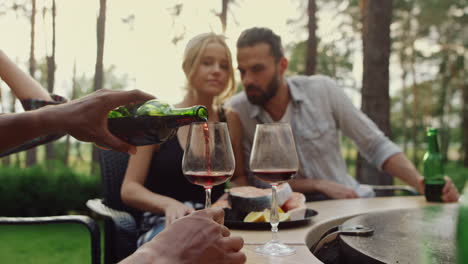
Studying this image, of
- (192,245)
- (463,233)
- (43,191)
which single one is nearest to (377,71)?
(192,245)

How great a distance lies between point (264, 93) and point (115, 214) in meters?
1.58

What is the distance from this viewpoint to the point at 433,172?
2449mm

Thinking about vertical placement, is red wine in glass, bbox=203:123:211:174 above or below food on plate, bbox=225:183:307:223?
above

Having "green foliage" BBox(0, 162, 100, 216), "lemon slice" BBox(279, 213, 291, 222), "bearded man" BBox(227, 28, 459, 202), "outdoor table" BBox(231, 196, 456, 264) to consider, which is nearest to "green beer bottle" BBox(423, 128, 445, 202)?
"outdoor table" BBox(231, 196, 456, 264)

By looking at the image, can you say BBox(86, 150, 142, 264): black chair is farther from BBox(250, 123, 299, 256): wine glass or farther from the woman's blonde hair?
BBox(250, 123, 299, 256): wine glass

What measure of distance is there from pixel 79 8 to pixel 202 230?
10378 mm

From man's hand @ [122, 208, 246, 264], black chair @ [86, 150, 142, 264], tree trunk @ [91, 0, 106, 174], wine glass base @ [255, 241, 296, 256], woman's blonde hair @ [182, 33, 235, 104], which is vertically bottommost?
black chair @ [86, 150, 142, 264]

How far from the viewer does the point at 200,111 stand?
1.35 metres

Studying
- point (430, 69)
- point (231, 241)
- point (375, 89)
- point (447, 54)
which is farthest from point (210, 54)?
point (430, 69)

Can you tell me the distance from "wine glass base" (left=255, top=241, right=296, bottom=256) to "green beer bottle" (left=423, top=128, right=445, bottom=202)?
4.49 ft

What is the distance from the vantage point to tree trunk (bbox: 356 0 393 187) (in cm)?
605

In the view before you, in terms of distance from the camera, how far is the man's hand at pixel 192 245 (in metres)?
0.98

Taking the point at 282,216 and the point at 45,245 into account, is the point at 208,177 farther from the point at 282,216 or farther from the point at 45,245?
the point at 45,245

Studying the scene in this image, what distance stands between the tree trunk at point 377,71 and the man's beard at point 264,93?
9.67 ft
